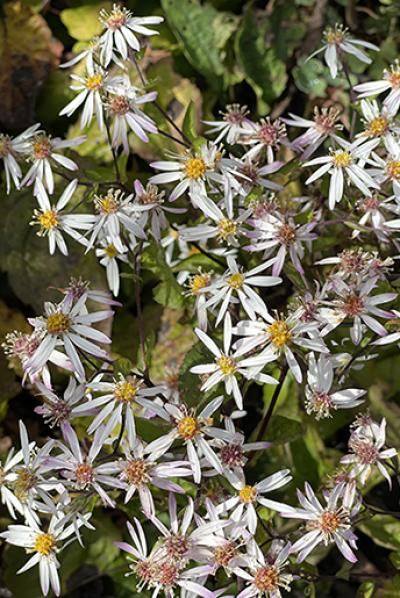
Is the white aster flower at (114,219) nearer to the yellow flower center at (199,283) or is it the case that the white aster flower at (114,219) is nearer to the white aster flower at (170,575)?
the yellow flower center at (199,283)

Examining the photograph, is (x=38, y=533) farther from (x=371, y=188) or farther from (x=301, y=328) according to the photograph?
(x=371, y=188)

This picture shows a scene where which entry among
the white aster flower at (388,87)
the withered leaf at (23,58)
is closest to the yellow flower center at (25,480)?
the white aster flower at (388,87)

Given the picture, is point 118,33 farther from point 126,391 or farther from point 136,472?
point 136,472

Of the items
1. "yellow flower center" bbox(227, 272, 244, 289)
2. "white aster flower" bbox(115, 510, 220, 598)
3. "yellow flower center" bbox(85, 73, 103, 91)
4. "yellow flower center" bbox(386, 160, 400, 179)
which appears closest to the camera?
"white aster flower" bbox(115, 510, 220, 598)

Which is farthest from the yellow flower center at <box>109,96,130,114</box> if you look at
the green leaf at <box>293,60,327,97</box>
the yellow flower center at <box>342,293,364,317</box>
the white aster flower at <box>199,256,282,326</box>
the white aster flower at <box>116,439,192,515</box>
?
the green leaf at <box>293,60,327,97</box>

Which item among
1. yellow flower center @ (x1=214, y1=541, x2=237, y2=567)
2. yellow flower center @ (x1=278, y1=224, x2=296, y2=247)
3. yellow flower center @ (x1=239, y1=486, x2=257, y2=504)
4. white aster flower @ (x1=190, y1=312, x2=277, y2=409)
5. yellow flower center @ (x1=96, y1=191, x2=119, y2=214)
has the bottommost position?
yellow flower center @ (x1=214, y1=541, x2=237, y2=567)

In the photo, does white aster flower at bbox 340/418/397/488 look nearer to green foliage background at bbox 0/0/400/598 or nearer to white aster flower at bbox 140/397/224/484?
white aster flower at bbox 140/397/224/484

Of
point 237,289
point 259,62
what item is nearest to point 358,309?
point 237,289
